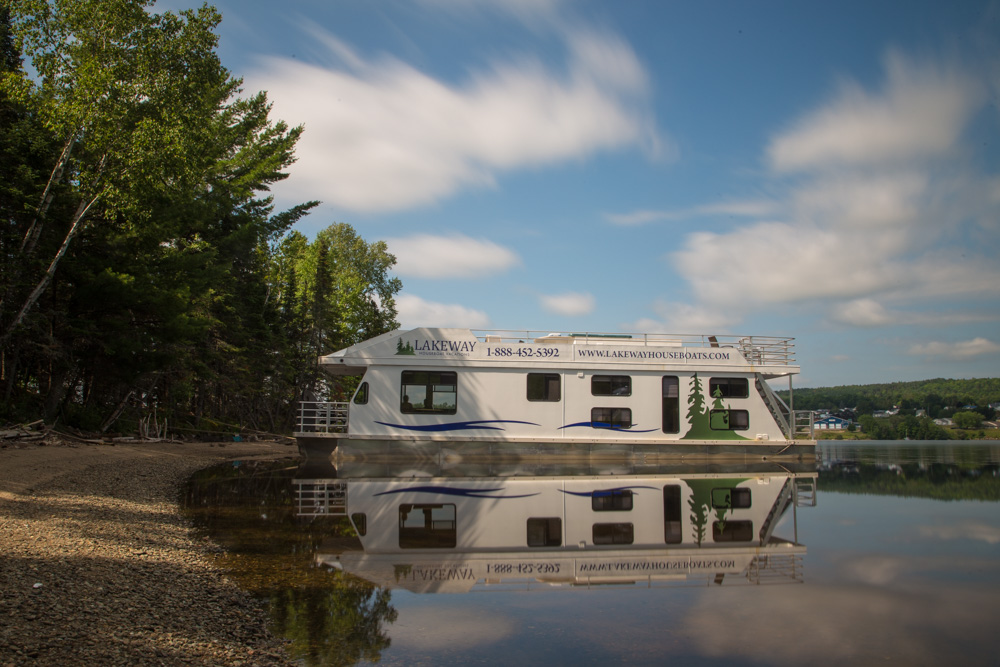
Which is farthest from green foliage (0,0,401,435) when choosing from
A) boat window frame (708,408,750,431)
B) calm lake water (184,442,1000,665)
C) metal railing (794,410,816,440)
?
metal railing (794,410,816,440)

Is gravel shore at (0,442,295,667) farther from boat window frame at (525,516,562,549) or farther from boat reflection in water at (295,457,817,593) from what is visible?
boat window frame at (525,516,562,549)

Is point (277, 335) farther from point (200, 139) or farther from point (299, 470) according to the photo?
point (299, 470)

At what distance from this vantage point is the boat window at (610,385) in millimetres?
19094

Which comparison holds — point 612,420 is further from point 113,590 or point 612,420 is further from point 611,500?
point 113,590

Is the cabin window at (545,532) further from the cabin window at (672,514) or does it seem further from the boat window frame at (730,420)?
the boat window frame at (730,420)

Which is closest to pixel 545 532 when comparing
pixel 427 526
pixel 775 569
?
pixel 427 526

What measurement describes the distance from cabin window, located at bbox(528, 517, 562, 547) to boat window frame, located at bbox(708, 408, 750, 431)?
447 inches

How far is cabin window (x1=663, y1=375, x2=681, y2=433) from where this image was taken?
1919cm

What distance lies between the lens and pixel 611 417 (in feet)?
62.3

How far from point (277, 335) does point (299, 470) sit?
57.5 feet

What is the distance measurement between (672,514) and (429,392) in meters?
10.1

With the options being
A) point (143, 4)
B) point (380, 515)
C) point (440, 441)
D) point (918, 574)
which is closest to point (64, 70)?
point (143, 4)

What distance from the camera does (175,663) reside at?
12.0ft

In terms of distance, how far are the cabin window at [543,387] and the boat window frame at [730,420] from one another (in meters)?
4.39
